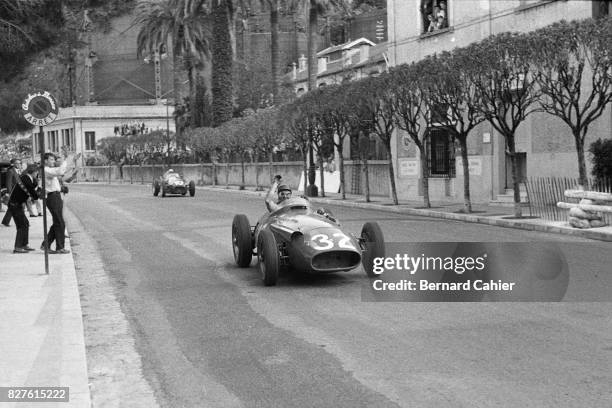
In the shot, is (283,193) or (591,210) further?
(591,210)

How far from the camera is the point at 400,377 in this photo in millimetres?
6656

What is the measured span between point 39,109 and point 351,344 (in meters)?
7.50

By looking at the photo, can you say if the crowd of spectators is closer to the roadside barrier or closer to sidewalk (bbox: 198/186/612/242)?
sidewalk (bbox: 198/186/612/242)

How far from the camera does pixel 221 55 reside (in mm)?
52000

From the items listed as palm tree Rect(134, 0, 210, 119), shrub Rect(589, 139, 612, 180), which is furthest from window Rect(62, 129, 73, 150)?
shrub Rect(589, 139, 612, 180)

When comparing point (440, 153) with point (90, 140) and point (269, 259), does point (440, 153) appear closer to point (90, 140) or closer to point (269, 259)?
point (269, 259)

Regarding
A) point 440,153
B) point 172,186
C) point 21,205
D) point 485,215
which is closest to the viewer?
point 21,205

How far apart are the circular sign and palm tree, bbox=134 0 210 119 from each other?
147 feet

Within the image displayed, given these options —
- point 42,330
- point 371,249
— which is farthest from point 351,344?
point 371,249

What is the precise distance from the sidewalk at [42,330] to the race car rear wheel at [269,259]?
95.4 inches

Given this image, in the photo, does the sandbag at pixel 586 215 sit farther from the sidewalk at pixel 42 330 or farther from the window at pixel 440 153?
the window at pixel 440 153

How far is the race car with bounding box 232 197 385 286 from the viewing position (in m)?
11.1

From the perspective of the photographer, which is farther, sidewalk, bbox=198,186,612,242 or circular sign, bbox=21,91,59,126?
sidewalk, bbox=198,186,612,242

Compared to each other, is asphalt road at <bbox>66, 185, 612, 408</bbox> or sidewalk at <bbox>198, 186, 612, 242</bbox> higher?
asphalt road at <bbox>66, 185, 612, 408</bbox>
